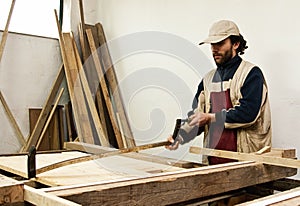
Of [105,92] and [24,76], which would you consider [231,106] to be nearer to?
[105,92]

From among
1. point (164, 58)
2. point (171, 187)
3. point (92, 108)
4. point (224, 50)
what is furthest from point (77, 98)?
point (171, 187)

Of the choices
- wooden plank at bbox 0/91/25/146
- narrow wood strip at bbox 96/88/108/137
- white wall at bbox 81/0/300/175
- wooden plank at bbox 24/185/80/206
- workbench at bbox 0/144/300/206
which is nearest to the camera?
wooden plank at bbox 24/185/80/206

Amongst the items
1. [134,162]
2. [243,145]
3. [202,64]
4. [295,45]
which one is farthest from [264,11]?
[134,162]

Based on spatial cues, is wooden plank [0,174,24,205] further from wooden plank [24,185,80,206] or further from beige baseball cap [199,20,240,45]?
beige baseball cap [199,20,240,45]

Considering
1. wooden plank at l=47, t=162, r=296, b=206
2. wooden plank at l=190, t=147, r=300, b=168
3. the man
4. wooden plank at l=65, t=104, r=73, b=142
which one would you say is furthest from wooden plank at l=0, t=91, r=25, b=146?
wooden plank at l=47, t=162, r=296, b=206

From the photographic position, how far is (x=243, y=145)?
5.45 feet

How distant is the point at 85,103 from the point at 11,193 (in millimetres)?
2499

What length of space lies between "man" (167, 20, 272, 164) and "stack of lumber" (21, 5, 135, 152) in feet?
4.72

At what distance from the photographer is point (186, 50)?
264cm

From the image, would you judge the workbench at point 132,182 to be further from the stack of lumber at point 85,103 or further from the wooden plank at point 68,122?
the wooden plank at point 68,122

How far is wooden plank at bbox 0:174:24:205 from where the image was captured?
0.70 meters

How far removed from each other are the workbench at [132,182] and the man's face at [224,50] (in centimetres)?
62

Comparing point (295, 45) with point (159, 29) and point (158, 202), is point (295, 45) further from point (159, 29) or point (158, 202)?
point (158, 202)

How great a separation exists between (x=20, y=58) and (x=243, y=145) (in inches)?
87.8
